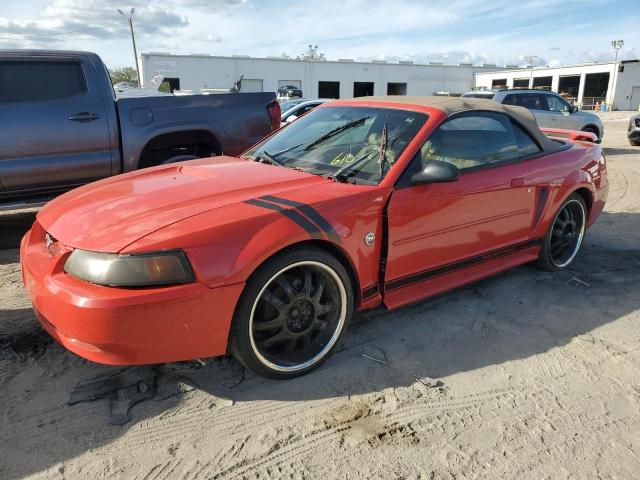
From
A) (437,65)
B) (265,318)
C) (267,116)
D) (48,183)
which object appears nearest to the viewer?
(265,318)

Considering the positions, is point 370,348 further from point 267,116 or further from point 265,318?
point 267,116

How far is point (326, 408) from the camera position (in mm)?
2613

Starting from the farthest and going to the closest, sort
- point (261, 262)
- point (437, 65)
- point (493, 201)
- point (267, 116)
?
point (437, 65)
point (267, 116)
point (493, 201)
point (261, 262)

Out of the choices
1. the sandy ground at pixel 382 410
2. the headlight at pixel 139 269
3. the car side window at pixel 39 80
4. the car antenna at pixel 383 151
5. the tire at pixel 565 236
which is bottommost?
the sandy ground at pixel 382 410

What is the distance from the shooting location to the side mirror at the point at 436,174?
3116mm

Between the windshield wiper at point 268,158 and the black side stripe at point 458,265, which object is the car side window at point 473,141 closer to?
the black side stripe at point 458,265

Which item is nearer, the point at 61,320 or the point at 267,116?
the point at 61,320

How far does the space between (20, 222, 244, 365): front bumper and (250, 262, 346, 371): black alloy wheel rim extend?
24 centimetres

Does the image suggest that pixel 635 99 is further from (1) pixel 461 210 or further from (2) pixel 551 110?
(1) pixel 461 210

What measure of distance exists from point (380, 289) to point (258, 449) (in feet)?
4.19

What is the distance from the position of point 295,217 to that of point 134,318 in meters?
0.94

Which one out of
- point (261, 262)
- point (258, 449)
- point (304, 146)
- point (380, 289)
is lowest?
point (258, 449)

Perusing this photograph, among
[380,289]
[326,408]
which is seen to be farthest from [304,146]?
[326,408]

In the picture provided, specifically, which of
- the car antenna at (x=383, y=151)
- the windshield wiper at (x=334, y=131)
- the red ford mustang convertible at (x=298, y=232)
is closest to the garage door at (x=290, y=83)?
the red ford mustang convertible at (x=298, y=232)
